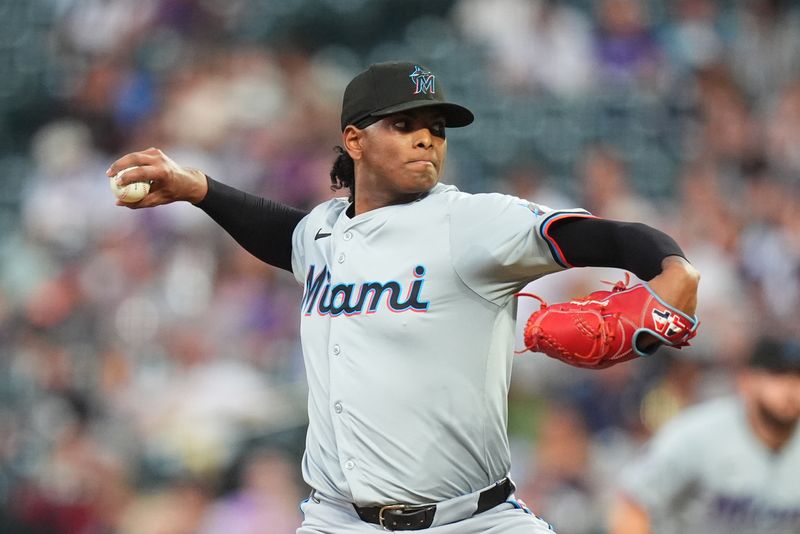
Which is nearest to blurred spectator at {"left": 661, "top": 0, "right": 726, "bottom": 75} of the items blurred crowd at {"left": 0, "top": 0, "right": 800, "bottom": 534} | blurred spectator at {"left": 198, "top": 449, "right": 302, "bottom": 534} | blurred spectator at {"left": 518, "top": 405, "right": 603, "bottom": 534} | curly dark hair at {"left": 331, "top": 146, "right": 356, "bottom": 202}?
blurred crowd at {"left": 0, "top": 0, "right": 800, "bottom": 534}

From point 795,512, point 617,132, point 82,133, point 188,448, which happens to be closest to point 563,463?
point 795,512

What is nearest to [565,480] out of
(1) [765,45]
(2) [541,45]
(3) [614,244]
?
(3) [614,244]

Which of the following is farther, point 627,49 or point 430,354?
point 627,49

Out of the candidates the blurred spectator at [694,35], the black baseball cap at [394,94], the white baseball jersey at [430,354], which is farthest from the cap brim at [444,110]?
the blurred spectator at [694,35]

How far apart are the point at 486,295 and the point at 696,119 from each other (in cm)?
585

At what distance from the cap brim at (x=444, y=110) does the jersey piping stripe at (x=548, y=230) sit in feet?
1.62

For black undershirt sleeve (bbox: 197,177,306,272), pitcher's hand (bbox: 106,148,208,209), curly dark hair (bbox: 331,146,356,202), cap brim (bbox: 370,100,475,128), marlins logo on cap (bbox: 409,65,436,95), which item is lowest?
black undershirt sleeve (bbox: 197,177,306,272)

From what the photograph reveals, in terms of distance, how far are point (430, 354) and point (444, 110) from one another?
69cm

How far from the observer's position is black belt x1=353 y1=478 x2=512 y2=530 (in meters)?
3.19

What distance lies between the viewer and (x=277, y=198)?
29.3 feet

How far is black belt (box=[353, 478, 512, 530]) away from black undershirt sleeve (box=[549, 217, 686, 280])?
690mm

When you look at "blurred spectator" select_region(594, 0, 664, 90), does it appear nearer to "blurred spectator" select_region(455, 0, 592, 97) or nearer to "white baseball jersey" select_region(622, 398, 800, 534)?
"blurred spectator" select_region(455, 0, 592, 97)

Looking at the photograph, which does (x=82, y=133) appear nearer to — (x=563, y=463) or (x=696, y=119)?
(x=696, y=119)

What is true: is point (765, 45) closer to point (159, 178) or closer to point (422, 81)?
point (422, 81)
